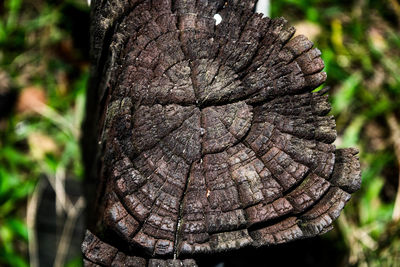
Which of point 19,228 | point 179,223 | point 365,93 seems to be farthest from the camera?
point 365,93

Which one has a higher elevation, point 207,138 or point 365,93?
point 365,93

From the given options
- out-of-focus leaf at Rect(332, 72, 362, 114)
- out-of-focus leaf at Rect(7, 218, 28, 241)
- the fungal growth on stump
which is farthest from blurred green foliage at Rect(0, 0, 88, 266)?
out-of-focus leaf at Rect(332, 72, 362, 114)

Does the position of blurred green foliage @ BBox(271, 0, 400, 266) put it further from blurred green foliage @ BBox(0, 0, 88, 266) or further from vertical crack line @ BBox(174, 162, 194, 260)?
blurred green foliage @ BBox(0, 0, 88, 266)

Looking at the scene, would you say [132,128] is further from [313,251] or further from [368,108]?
[368,108]

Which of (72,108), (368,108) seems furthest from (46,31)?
(368,108)

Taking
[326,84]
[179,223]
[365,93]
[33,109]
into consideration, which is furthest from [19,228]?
[365,93]

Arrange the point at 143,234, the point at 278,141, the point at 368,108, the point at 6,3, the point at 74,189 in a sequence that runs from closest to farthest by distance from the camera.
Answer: the point at 143,234 → the point at 278,141 → the point at 74,189 → the point at 368,108 → the point at 6,3

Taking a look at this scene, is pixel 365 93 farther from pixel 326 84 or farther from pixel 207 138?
pixel 207 138
